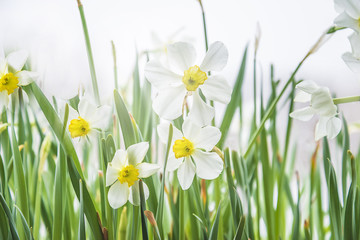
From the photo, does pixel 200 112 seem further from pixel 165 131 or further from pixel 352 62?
pixel 352 62

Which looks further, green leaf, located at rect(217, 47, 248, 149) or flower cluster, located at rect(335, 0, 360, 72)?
green leaf, located at rect(217, 47, 248, 149)

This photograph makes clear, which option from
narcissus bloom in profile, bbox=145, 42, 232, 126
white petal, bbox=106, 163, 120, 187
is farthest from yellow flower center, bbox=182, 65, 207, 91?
white petal, bbox=106, 163, 120, 187

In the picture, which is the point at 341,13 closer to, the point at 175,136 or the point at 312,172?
the point at 175,136

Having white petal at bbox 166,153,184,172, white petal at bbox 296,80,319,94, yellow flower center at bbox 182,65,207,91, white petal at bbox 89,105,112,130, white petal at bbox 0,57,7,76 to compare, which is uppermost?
white petal at bbox 0,57,7,76

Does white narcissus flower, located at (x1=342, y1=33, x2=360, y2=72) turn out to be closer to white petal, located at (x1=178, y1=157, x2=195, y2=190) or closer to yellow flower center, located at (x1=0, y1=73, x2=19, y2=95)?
white petal, located at (x1=178, y1=157, x2=195, y2=190)

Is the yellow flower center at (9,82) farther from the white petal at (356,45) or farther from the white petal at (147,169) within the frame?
the white petal at (356,45)

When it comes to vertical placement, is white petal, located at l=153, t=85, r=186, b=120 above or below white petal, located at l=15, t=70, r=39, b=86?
below

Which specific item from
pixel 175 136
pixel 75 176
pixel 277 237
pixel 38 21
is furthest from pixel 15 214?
pixel 38 21
